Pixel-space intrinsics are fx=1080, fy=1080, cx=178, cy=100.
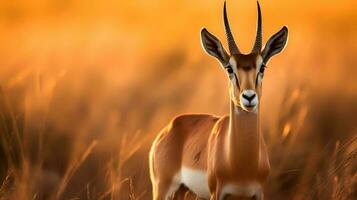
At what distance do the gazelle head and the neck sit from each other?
0.16 metres

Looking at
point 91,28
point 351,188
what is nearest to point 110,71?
point 91,28

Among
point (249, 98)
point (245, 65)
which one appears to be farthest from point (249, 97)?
point (245, 65)

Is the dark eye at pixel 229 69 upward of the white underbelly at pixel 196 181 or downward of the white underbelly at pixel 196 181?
upward

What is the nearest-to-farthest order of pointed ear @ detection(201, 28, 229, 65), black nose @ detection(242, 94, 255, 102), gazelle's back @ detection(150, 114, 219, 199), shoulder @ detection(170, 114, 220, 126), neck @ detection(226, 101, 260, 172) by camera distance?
black nose @ detection(242, 94, 255, 102) → neck @ detection(226, 101, 260, 172) → pointed ear @ detection(201, 28, 229, 65) → gazelle's back @ detection(150, 114, 219, 199) → shoulder @ detection(170, 114, 220, 126)

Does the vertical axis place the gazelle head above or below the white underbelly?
above

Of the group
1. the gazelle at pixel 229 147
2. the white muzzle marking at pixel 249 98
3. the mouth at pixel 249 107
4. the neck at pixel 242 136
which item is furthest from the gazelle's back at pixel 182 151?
A: the white muzzle marking at pixel 249 98

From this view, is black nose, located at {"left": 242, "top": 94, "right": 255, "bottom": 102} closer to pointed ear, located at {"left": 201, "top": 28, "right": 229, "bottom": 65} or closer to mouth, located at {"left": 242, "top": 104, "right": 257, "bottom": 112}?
mouth, located at {"left": 242, "top": 104, "right": 257, "bottom": 112}

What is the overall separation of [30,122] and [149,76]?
3496 millimetres

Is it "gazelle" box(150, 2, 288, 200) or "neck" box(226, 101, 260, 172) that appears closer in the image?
"gazelle" box(150, 2, 288, 200)

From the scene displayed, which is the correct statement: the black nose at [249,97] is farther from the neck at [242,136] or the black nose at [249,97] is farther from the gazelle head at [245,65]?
the neck at [242,136]

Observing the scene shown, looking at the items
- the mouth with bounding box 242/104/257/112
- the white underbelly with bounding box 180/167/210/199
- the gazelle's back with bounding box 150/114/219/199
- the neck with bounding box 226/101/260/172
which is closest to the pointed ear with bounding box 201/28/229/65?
the neck with bounding box 226/101/260/172

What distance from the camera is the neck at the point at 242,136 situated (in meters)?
9.01

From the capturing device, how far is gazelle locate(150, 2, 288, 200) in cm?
881

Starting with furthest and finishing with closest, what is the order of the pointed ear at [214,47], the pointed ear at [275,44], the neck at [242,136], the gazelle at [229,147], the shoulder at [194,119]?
the shoulder at [194,119]
the pointed ear at [275,44]
the pointed ear at [214,47]
the neck at [242,136]
the gazelle at [229,147]
